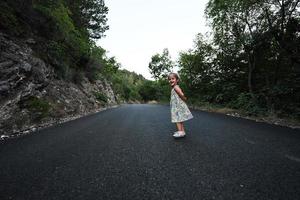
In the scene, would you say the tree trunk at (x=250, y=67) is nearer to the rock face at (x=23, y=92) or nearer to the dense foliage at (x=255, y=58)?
the dense foliage at (x=255, y=58)

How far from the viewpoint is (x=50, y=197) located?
1999 mm

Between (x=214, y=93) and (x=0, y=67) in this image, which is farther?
(x=214, y=93)

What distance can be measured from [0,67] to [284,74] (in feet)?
43.7

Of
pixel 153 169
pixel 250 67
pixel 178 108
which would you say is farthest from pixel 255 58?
pixel 153 169

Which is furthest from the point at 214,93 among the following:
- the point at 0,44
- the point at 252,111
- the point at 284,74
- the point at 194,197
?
the point at 194,197

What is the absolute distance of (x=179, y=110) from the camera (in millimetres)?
4750

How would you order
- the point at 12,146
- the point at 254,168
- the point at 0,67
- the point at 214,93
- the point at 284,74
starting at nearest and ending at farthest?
the point at 254,168
the point at 12,146
the point at 0,67
the point at 284,74
the point at 214,93

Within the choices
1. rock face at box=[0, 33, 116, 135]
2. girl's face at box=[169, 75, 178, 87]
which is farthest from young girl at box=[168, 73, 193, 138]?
rock face at box=[0, 33, 116, 135]

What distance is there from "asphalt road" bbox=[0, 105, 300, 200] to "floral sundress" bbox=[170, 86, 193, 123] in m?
0.59

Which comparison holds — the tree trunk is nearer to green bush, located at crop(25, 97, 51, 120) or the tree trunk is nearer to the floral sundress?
the floral sundress

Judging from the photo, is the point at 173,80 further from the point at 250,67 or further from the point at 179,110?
the point at 250,67

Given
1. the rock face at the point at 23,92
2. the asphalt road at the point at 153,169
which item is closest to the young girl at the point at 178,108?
the asphalt road at the point at 153,169

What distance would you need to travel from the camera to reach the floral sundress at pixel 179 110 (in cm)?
469

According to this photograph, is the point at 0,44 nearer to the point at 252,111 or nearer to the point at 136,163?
the point at 136,163
